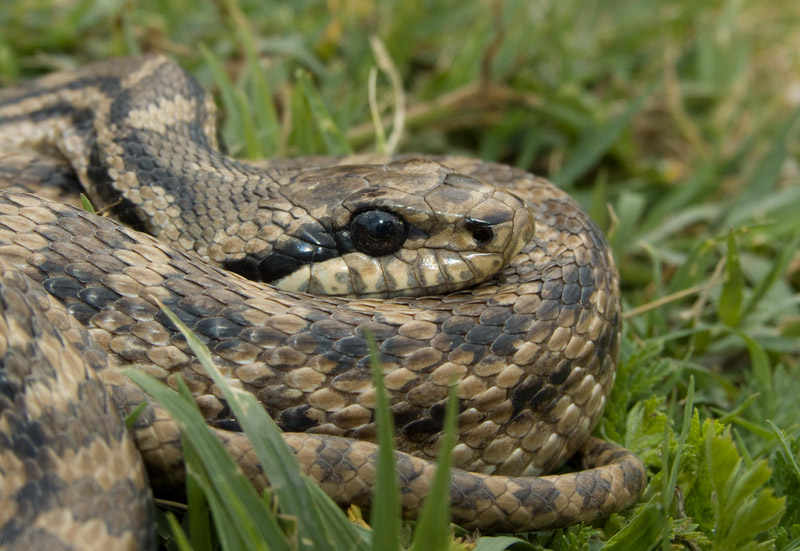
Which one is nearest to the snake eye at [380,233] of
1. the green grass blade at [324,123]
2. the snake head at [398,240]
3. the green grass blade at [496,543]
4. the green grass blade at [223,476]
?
the snake head at [398,240]

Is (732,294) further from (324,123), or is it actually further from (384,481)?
(384,481)

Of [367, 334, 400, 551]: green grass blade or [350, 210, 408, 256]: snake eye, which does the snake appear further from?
[367, 334, 400, 551]: green grass blade

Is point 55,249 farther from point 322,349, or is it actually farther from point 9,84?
point 9,84

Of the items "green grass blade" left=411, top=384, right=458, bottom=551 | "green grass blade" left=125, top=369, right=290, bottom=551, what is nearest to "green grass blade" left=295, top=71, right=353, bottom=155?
"green grass blade" left=125, top=369, right=290, bottom=551

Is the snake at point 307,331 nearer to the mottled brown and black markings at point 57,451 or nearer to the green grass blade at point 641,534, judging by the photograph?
the mottled brown and black markings at point 57,451

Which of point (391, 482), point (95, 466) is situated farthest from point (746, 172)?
point (95, 466)

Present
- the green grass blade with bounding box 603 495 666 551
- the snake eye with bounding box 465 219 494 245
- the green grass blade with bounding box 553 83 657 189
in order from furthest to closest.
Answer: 1. the green grass blade with bounding box 553 83 657 189
2. the snake eye with bounding box 465 219 494 245
3. the green grass blade with bounding box 603 495 666 551
